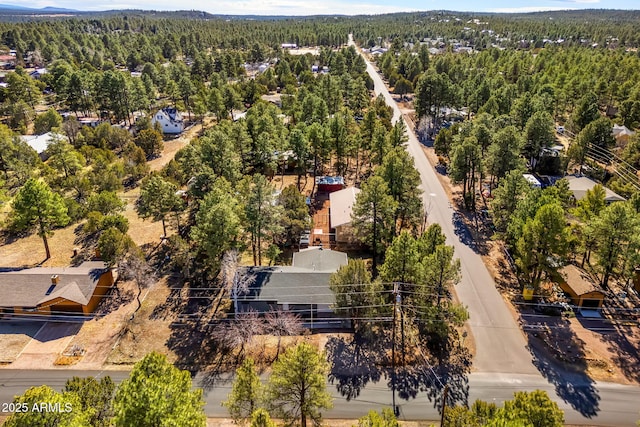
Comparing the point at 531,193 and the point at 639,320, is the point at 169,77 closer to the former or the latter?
the point at 531,193

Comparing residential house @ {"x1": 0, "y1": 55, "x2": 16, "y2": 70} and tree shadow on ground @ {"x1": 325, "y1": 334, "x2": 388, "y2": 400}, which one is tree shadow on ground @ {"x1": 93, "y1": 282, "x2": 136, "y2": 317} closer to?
tree shadow on ground @ {"x1": 325, "y1": 334, "x2": 388, "y2": 400}

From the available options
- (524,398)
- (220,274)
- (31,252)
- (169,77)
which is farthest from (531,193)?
(169,77)

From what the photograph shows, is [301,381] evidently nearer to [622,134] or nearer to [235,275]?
[235,275]

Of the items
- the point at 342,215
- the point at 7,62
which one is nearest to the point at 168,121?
the point at 342,215

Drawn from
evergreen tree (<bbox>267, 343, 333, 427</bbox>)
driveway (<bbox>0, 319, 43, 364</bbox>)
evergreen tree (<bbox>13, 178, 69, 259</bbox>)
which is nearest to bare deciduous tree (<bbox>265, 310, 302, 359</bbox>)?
Answer: evergreen tree (<bbox>267, 343, 333, 427</bbox>)

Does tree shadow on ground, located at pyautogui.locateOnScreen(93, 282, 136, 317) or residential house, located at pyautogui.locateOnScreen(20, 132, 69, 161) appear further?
residential house, located at pyautogui.locateOnScreen(20, 132, 69, 161)
